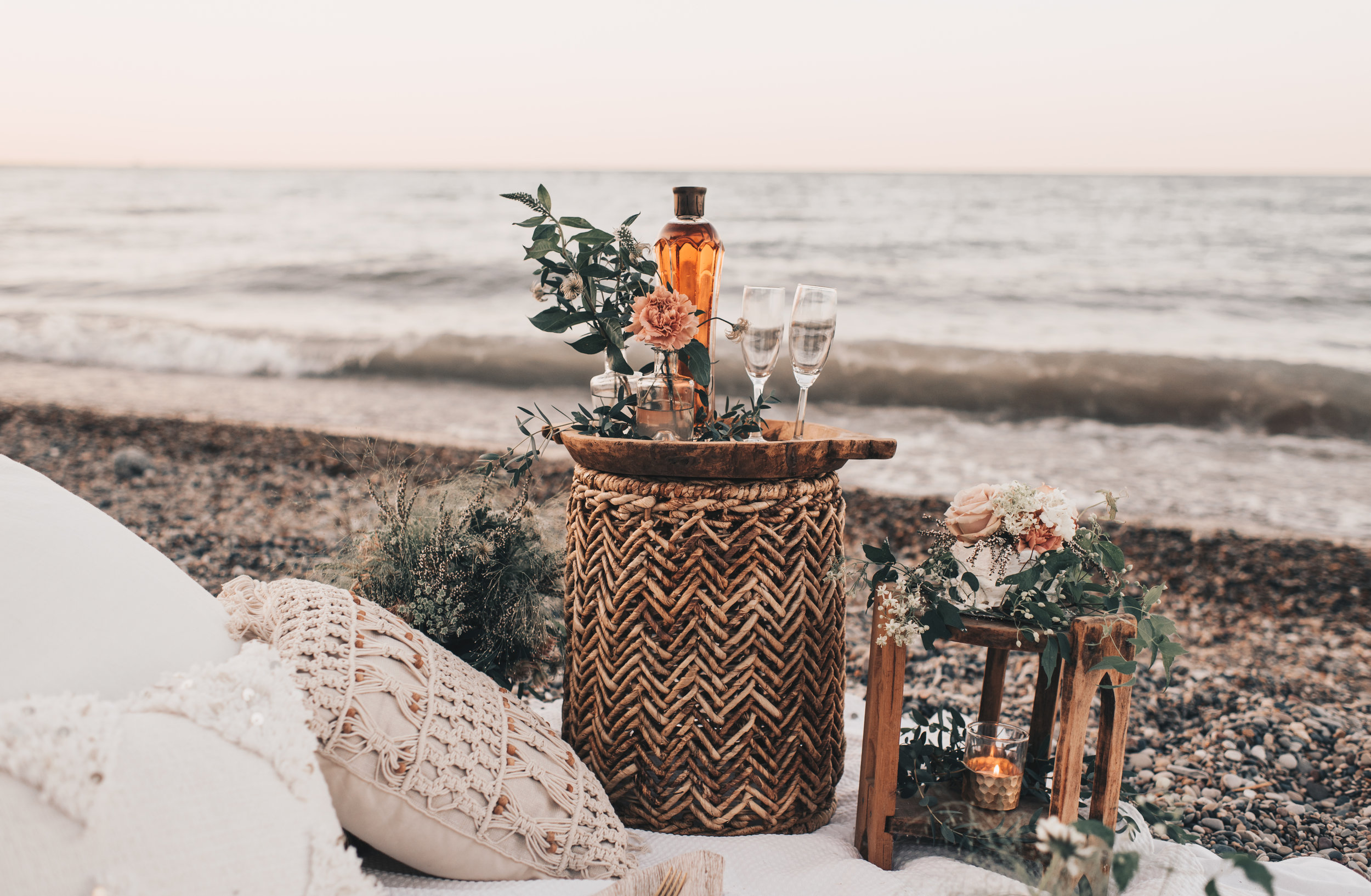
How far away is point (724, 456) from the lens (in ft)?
5.49

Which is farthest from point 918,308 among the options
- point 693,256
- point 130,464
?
point 693,256

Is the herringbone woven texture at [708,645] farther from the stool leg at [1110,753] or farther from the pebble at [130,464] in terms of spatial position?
the pebble at [130,464]

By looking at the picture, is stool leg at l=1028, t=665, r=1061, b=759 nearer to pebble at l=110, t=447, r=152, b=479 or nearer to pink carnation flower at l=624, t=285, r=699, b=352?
pink carnation flower at l=624, t=285, r=699, b=352

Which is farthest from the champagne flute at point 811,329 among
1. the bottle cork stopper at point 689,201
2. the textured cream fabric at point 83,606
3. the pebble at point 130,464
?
the pebble at point 130,464

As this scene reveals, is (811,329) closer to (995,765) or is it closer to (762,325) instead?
(762,325)

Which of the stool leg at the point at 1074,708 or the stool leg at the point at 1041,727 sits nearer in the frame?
the stool leg at the point at 1074,708

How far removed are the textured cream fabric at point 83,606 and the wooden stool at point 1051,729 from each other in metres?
1.26

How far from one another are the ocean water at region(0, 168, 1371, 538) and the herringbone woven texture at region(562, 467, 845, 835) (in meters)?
3.95

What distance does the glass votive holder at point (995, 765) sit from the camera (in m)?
1.80

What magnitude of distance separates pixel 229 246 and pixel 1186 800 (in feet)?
53.6

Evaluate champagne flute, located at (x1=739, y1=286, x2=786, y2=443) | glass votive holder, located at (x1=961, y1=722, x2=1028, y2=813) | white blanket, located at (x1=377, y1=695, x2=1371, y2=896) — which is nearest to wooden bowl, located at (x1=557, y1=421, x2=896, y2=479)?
champagne flute, located at (x1=739, y1=286, x2=786, y2=443)

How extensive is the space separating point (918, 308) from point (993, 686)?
890cm

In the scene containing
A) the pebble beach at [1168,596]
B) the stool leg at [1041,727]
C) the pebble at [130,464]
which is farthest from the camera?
the pebble at [130,464]

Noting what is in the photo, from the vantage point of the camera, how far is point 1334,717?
294 cm
